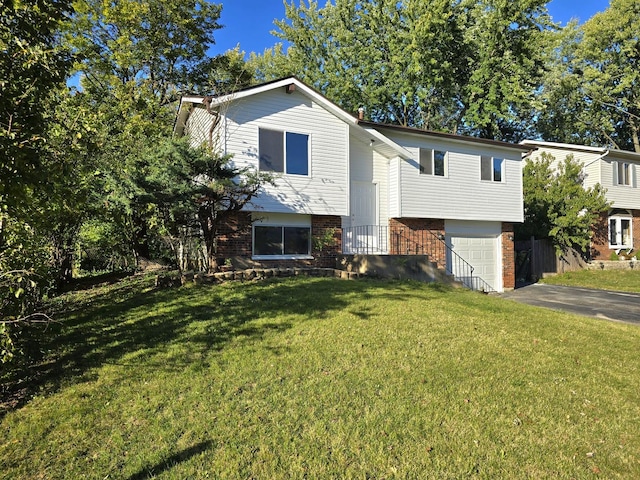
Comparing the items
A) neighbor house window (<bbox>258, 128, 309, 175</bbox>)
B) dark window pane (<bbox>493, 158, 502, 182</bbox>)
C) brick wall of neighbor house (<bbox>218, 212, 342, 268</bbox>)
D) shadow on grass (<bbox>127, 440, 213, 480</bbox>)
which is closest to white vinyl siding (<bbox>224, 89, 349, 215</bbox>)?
neighbor house window (<bbox>258, 128, 309, 175</bbox>)

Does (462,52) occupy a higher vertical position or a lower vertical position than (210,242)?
higher

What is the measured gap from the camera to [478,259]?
664 inches

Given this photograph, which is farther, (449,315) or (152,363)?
(449,315)

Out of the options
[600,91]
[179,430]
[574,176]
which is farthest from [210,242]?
[600,91]

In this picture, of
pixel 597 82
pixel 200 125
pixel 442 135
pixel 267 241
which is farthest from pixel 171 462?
pixel 597 82

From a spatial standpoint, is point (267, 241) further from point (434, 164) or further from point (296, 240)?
point (434, 164)

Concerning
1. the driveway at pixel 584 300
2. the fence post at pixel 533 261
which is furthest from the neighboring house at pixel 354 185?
the fence post at pixel 533 261

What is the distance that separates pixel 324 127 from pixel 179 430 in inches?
440

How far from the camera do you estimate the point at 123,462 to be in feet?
10.7

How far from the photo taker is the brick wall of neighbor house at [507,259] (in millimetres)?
16938

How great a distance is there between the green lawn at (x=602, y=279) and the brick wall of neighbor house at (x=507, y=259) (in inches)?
115

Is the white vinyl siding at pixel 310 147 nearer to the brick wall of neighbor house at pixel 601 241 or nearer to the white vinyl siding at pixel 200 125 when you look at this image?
the white vinyl siding at pixel 200 125

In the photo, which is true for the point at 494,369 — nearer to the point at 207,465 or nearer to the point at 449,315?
the point at 449,315

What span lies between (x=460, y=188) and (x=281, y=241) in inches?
308
